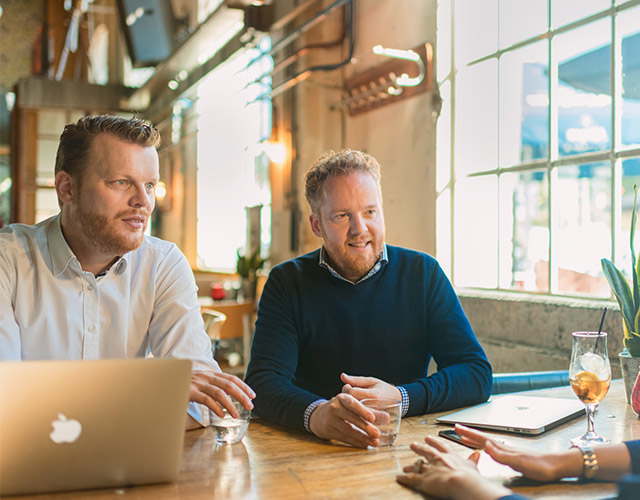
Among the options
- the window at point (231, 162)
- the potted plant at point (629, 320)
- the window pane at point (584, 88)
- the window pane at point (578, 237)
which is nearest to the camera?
the potted plant at point (629, 320)

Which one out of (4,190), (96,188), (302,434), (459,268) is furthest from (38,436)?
(4,190)

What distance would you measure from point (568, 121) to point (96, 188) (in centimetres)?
221

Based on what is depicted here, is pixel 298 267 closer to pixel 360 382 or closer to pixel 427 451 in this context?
pixel 360 382

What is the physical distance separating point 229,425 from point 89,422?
0.38 m

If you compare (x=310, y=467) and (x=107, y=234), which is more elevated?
(x=107, y=234)

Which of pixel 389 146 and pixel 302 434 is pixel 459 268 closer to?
pixel 389 146

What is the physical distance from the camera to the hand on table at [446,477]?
0.91m

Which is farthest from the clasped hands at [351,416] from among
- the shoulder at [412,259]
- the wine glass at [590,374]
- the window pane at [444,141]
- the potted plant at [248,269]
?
the potted plant at [248,269]

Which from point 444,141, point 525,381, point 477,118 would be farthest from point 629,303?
point 444,141

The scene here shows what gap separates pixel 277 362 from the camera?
5.44 ft

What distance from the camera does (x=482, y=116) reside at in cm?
343

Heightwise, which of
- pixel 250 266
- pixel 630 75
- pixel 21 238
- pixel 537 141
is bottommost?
pixel 250 266

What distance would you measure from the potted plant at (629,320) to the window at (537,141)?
3.05ft

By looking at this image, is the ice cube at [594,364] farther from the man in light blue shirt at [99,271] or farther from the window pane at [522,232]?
the window pane at [522,232]
